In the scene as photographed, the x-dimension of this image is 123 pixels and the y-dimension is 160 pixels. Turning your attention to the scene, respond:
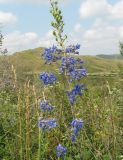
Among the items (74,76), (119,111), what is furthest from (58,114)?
(119,111)

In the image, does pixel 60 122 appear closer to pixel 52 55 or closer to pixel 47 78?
pixel 47 78

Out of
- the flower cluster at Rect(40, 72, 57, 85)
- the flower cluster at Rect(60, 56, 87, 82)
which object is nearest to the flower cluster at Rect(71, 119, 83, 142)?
the flower cluster at Rect(60, 56, 87, 82)

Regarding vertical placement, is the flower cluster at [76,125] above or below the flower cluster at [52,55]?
below

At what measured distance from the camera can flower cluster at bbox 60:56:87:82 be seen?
202 inches

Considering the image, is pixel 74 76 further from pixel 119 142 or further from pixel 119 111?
pixel 119 111

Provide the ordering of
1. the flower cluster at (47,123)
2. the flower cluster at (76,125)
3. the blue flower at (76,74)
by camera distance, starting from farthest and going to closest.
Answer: the blue flower at (76,74) → the flower cluster at (47,123) → the flower cluster at (76,125)

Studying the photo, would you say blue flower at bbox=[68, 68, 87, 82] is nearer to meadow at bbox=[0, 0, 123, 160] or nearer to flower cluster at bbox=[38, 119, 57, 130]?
meadow at bbox=[0, 0, 123, 160]

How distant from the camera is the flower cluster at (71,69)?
514 cm

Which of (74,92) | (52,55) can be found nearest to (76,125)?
(74,92)

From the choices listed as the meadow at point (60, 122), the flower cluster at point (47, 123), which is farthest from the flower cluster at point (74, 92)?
the flower cluster at point (47, 123)

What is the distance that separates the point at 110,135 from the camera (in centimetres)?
494

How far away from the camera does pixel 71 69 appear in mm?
5191

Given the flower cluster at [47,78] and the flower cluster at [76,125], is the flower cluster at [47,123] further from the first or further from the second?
the flower cluster at [47,78]

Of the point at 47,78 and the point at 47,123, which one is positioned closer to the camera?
the point at 47,123
